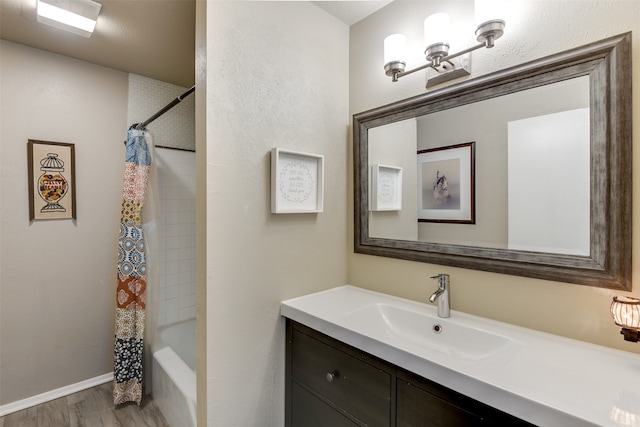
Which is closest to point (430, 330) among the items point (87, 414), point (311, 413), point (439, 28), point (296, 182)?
point (311, 413)

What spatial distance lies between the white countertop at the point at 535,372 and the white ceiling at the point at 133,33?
1670mm

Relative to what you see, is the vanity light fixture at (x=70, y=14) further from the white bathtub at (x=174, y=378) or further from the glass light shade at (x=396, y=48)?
the white bathtub at (x=174, y=378)

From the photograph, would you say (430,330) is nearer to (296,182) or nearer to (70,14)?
(296,182)

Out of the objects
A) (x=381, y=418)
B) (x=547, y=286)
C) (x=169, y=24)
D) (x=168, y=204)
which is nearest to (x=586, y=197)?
(x=547, y=286)

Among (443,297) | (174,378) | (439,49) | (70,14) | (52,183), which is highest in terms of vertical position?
(70,14)

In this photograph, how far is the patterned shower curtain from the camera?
2.04 m

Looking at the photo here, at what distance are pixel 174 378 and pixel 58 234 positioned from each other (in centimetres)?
133

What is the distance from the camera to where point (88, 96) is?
7.41 feet

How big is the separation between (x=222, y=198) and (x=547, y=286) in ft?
4.29

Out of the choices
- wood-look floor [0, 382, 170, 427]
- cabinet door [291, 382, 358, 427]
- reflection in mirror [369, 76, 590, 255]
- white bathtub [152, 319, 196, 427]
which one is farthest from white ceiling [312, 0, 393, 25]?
wood-look floor [0, 382, 170, 427]

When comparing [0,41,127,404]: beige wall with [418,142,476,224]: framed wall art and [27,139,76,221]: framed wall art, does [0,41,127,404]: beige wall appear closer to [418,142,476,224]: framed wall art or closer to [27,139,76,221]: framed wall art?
[27,139,76,221]: framed wall art

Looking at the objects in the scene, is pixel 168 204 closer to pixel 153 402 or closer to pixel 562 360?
pixel 153 402

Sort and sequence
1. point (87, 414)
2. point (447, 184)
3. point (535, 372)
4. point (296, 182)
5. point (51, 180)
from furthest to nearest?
point (51, 180), point (87, 414), point (296, 182), point (447, 184), point (535, 372)

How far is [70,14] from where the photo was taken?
1632 millimetres
